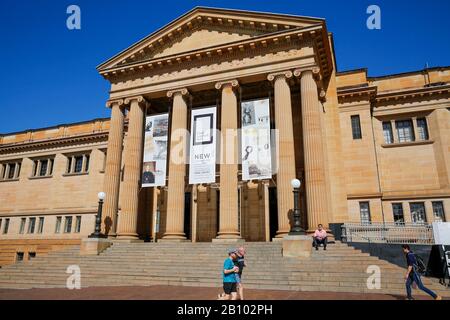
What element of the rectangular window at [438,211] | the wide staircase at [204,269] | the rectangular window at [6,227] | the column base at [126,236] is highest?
the rectangular window at [438,211]

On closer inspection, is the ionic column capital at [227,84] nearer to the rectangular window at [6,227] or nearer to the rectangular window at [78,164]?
the rectangular window at [78,164]

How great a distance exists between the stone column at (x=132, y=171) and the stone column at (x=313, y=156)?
38.3 ft

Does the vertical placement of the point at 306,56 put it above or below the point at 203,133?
above

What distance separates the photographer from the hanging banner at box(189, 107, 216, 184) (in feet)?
70.1

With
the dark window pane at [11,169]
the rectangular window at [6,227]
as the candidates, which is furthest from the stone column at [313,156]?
the dark window pane at [11,169]

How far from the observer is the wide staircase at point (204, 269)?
13.7 metres

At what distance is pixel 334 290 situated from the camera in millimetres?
13047

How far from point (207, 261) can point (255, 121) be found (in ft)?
29.1

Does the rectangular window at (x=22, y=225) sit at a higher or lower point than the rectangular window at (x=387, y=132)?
lower

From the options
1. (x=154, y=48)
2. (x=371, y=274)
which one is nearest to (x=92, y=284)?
(x=371, y=274)

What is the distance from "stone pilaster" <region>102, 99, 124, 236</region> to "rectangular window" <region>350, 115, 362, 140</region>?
17776 millimetres

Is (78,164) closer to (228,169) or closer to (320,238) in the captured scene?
(228,169)

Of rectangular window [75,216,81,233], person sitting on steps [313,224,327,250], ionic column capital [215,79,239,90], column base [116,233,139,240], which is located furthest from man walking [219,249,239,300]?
rectangular window [75,216,81,233]
